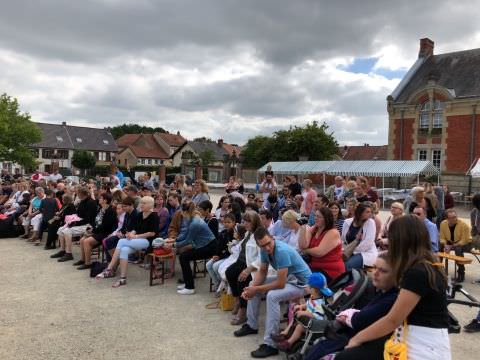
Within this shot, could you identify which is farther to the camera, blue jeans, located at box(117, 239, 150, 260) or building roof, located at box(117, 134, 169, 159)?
building roof, located at box(117, 134, 169, 159)

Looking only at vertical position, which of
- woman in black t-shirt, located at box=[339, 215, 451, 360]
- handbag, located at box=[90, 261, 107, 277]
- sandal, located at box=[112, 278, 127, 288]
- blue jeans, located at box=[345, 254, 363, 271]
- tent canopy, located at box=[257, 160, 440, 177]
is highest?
tent canopy, located at box=[257, 160, 440, 177]

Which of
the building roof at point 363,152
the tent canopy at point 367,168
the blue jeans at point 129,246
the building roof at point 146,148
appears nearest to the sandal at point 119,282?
the blue jeans at point 129,246

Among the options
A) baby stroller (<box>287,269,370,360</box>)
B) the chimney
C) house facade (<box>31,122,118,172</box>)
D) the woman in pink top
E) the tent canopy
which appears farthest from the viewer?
house facade (<box>31,122,118,172</box>)

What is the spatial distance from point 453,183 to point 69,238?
2552 cm

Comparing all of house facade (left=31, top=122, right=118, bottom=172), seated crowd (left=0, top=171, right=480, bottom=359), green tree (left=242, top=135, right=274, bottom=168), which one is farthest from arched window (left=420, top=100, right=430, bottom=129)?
house facade (left=31, top=122, right=118, bottom=172)

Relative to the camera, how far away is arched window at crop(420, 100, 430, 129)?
106ft

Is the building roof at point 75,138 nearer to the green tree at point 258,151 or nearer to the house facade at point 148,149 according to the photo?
the house facade at point 148,149

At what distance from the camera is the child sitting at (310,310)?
3.62 metres

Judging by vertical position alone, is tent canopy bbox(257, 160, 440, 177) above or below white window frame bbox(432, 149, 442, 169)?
below

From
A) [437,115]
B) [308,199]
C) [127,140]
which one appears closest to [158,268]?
[308,199]

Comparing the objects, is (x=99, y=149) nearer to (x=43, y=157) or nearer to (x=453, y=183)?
(x=43, y=157)

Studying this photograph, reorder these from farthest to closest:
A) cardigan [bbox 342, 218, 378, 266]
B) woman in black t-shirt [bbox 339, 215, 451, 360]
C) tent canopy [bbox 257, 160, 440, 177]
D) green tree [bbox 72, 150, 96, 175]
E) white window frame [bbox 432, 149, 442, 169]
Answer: green tree [bbox 72, 150, 96, 175] → white window frame [bbox 432, 149, 442, 169] → tent canopy [bbox 257, 160, 440, 177] → cardigan [bbox 342, 218, 378, 266] → woman in black t-shirt [bbox 339, 215, 451, 360]

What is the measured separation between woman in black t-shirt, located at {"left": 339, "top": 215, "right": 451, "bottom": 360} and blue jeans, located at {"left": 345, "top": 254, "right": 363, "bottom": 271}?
2.85m

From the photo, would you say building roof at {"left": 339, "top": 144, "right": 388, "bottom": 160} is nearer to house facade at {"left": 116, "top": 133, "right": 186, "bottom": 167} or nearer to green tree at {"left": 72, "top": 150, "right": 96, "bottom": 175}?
house facade at {"left": 116, "top": 133, "right": 186, "bottom": 167}
